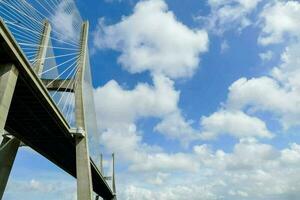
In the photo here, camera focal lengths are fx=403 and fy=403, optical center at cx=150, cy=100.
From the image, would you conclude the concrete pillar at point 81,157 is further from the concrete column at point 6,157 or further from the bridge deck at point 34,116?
the concrete column at point 6,157

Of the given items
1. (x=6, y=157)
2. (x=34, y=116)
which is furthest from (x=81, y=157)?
(x=6, y=157)

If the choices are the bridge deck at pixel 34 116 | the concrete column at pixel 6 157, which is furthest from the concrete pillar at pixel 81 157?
the concrete column at pixel 6 157

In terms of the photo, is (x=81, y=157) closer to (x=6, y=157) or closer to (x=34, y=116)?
(x=34, y=116)

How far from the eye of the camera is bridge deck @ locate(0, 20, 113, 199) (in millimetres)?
15038

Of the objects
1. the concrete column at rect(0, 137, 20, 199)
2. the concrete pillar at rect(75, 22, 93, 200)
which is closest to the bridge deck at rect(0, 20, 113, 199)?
the concrete pillar at rect(75, 22, 93, 200)

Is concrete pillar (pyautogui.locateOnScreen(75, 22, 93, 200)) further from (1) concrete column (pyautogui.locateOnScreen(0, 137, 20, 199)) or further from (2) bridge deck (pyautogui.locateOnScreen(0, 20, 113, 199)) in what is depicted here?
(1) concrete column (pyautogui.locateOnScreen(0, 137, 20, 199))

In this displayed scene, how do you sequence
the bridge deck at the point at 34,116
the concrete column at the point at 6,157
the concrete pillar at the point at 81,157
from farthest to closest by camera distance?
1. the concrete column at the point at 6,157
2. the concrete pillar at the point at 81,157
3. the bridge deck at the point at 34,116

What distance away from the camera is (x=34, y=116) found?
902 inches

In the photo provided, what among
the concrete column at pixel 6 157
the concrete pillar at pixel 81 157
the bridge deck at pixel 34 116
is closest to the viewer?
the bridge deck at pixel 34 116

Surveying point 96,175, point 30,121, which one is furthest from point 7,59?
point 96,175

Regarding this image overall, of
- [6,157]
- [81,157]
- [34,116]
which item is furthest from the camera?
[6,157]

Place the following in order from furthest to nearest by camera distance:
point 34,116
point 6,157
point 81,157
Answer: point 6,157 → point 81,157 → point 34,116

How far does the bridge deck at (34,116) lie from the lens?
15038mm

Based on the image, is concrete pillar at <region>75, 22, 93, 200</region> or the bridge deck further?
concrete pillar at <region>75, 22, 93, 200</region>
